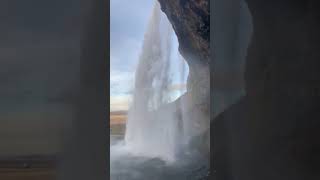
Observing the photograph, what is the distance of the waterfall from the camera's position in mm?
1657

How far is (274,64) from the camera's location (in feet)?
5.93

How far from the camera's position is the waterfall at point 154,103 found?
5.44ft

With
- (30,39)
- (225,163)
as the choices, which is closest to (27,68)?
(30,39)

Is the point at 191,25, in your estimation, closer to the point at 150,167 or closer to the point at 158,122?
the point at 158,122

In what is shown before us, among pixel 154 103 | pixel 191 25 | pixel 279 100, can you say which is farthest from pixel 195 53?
pixel 279 100

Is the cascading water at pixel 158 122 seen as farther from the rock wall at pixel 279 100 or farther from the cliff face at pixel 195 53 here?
the rock wall at pixel 279 100

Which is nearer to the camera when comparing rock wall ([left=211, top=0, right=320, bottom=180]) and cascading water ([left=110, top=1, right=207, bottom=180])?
cascading water ([left=110, top=1, right=207, bottom=180])

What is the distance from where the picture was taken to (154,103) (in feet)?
5.55

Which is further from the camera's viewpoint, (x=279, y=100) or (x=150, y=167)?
(x=279, y=100)

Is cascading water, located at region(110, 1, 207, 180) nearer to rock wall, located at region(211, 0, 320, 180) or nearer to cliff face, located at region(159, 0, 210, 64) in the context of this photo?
cliff face, located at region(159, 0, 210, 64)

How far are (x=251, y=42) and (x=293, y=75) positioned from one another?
0.25 metres

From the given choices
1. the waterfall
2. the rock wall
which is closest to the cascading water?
the waterfall

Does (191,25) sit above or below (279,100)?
above

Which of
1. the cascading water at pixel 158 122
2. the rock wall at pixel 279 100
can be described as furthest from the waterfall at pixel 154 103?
the rock wall at pixel 279 100
